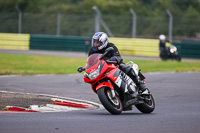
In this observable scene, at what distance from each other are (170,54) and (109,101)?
760 inches

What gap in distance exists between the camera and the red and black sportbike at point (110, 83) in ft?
28.5

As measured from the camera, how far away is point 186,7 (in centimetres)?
6831

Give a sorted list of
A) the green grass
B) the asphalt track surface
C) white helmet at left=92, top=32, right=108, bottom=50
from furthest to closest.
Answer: the green grass → white helmet at left=92, top=32, right=108, bottom=50 → the asphalt track surface

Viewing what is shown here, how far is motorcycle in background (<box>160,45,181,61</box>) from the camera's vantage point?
27.4 m

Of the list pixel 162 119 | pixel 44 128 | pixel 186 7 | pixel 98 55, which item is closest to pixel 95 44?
pixel 98 55

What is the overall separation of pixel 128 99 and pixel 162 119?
3.53ft

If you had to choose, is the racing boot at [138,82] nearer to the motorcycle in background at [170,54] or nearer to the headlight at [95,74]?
the headlight at [95,74]

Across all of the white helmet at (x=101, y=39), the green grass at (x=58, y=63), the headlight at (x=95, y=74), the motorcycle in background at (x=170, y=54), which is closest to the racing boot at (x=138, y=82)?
the white helmet at (x=101, y=39)

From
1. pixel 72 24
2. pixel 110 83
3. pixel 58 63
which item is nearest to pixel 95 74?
pixel 110 83

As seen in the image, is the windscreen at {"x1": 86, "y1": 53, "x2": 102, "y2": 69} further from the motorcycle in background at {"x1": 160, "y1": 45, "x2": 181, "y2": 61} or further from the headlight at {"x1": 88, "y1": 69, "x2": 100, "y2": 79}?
the motorcycle in background at {"x1": 160, "y1": 45, "x2": 181, "y2": 61}

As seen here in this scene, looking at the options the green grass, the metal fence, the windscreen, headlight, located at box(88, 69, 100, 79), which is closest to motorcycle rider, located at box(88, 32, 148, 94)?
the windscreen

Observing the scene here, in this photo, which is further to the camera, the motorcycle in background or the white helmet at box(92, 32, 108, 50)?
the motorcycle in background

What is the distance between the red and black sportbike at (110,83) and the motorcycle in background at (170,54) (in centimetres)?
1833

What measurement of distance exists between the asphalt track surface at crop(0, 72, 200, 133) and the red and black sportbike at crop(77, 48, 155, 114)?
8.8 inches
